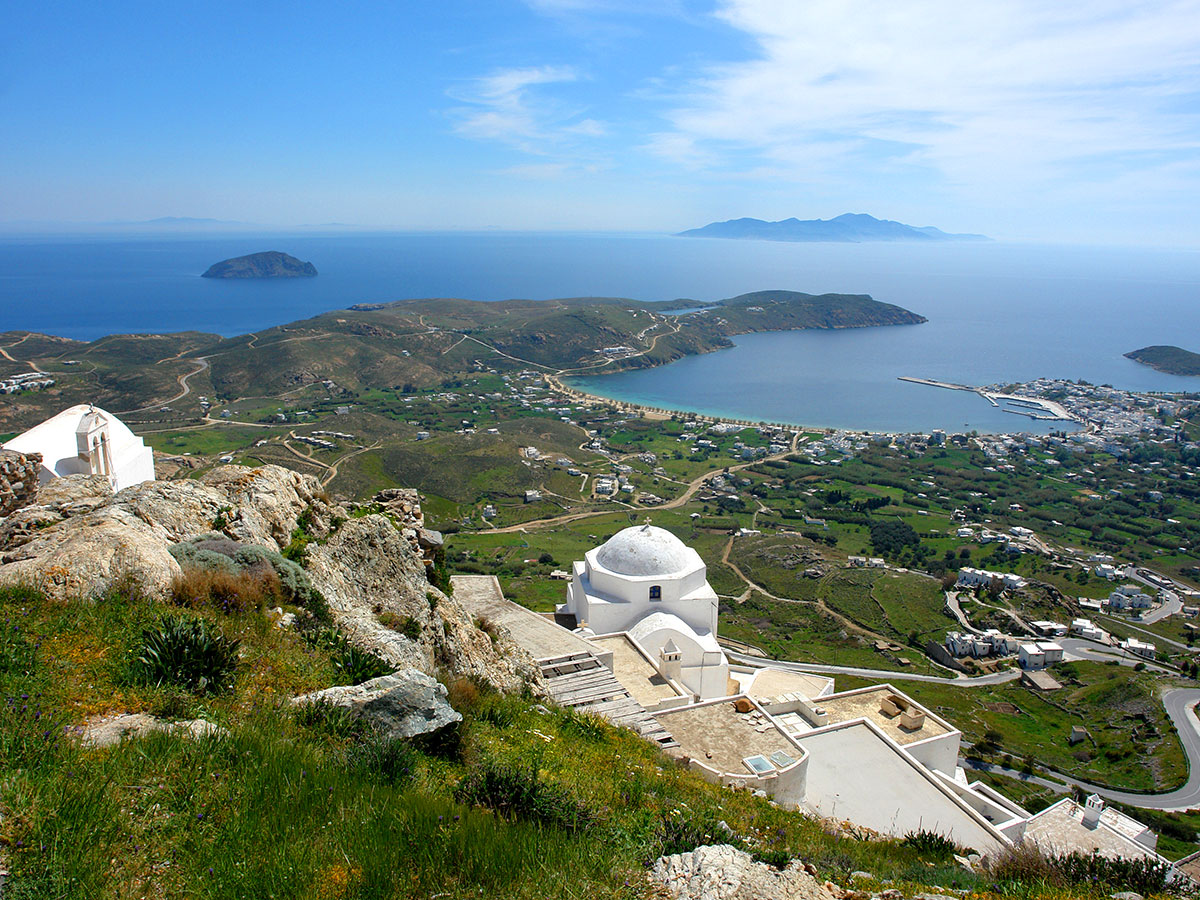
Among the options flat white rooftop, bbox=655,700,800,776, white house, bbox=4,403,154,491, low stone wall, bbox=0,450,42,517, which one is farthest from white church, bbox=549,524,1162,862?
white house, bbox=4,403,154,491

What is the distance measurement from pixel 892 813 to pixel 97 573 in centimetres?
1125

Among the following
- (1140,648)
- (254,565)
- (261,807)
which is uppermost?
(261,807)

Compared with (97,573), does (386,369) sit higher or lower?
lower

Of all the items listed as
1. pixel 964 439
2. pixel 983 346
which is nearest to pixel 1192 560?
pixel 964 439

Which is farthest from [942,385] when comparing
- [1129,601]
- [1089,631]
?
[1089,631]

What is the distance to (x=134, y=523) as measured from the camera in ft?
23.5

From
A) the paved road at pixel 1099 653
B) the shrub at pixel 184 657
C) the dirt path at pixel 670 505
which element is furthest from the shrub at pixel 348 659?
the dirt path at pixel 670 505

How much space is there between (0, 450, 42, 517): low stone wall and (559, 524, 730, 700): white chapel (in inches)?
468

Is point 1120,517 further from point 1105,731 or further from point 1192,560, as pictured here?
point 1105,731

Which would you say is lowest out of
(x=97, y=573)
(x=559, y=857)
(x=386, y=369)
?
(x=386, y=369)

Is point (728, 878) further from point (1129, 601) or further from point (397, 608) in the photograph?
point (1129, 601)

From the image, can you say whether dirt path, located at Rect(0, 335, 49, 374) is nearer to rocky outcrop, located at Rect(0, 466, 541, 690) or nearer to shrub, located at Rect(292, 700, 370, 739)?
rocky outcrop, located at Rect(0, 466, 541, 690)

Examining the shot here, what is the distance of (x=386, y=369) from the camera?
91.6 metres

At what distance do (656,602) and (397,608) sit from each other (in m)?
10.7
